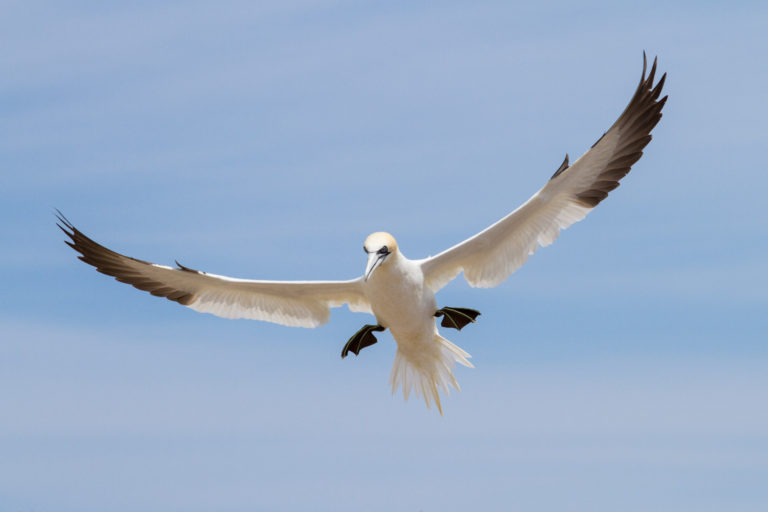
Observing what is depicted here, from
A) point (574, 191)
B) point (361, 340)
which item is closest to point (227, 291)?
point (361, 340)

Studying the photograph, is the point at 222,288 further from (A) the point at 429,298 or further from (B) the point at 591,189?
(B) the point at 591,189

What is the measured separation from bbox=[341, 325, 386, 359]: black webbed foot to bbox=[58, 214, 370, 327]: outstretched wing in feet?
1.56

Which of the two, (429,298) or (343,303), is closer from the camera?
(429,298)

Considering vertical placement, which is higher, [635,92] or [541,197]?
[635,92]

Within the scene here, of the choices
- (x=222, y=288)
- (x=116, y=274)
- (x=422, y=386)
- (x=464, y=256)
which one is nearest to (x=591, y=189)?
(x=464, y=256)

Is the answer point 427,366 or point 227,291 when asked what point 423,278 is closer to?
point 427,366

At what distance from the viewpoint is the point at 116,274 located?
16.8m

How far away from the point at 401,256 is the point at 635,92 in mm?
3530

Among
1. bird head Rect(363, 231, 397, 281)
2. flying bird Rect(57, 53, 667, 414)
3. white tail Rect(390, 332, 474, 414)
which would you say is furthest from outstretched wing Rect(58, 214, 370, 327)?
bird head Rect(363, 231, 397, 281)

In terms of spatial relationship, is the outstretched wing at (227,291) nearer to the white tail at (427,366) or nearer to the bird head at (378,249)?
the white tail at (427,366)

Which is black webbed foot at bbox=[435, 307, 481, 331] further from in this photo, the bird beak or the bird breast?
the bird beak

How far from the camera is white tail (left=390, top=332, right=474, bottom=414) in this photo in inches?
613

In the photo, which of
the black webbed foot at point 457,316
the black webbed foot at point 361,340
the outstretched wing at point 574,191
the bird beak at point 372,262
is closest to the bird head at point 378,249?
the bird beak at point 372,262

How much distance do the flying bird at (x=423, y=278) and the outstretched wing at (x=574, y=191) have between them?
0.01 meters
